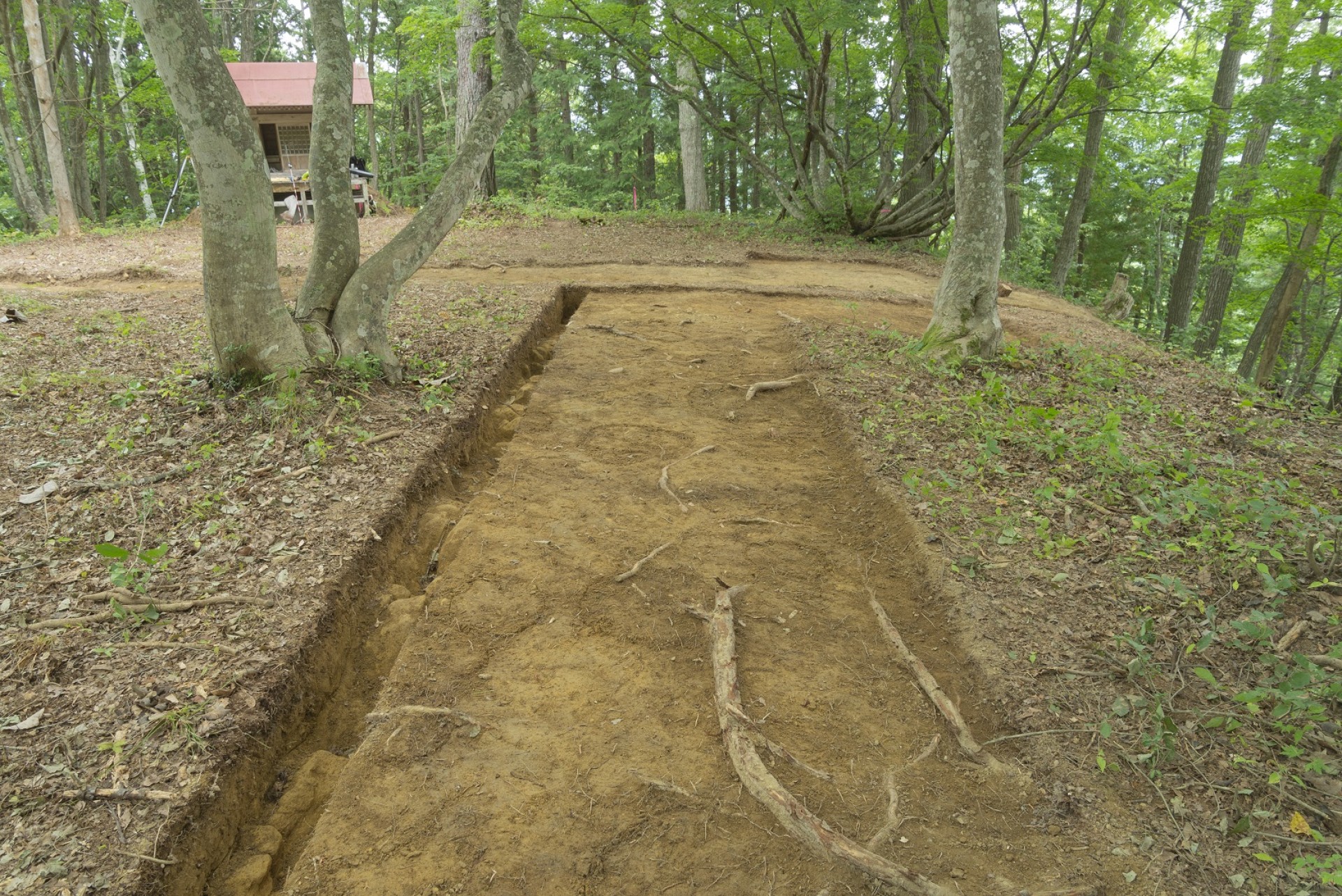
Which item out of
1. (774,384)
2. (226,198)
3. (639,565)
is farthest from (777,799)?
(226,198)

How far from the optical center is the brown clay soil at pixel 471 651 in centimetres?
255

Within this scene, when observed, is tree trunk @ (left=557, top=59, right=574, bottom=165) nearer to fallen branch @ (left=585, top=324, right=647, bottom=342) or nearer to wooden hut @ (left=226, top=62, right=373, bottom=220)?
wooden hut @ (left=226, top=62, right=373, bottom=220)

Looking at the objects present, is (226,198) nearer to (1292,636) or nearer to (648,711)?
(648,711)

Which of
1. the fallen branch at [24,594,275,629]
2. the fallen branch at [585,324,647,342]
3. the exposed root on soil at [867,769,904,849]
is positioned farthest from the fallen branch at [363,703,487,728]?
the fallen branch at [585,324,647,342]

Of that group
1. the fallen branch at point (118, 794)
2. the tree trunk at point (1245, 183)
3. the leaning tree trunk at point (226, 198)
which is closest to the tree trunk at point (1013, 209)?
the tree trunk at point (1245, 183)

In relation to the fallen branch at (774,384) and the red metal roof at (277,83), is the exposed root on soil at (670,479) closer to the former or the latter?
the fallen branch at (774,384)

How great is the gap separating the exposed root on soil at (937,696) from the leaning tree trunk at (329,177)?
433 centimetres

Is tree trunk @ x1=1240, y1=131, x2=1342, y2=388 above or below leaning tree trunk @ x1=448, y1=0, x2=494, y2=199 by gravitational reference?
below

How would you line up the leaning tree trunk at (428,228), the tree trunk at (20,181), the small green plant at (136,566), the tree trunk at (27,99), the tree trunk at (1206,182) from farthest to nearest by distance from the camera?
the tree trunk at (20,181)
the tree trunk at (27,99)
the tree trunk at (1206,182)
the leaning tree trunk at (428,228)
the small green plant at (136,566)

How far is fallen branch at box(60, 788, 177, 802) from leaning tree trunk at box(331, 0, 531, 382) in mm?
3607

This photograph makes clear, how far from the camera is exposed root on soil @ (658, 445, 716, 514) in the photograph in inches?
191

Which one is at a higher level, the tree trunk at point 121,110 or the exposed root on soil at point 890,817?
the tree trunk at point 121,110

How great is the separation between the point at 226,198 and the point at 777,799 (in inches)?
184

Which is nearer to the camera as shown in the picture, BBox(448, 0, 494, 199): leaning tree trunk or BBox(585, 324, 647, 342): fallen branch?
BBox(585, 324, 647, 342): fallen branch
